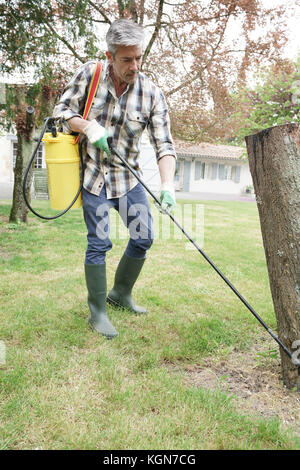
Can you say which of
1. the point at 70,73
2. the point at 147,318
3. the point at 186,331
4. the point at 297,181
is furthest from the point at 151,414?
the point at 70,73

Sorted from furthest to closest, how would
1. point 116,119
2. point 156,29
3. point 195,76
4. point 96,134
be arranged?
point 195,76, point 156,29, point 116,119, point 96,134

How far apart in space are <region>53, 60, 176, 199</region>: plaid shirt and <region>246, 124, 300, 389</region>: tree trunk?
0.76 meters

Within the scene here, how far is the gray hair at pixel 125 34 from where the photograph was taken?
204 centimetres

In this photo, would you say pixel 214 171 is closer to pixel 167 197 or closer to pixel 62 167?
pixel 167 197

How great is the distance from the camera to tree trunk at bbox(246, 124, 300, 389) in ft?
5.94

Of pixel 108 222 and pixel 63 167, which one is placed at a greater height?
pixel 63 167

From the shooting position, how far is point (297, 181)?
1819 mm

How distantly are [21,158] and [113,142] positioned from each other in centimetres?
442

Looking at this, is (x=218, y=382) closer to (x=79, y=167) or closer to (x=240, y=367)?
(x=240, y=367)

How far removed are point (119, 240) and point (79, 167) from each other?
11.1ft

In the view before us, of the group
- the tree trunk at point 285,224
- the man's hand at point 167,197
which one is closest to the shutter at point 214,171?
the man's hand at point 167,197

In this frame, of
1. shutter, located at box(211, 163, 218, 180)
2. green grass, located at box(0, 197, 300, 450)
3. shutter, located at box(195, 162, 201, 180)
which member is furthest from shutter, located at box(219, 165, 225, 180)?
green grass, located at box(0, 197, 300, 450)

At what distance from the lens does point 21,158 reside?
20.6 feet

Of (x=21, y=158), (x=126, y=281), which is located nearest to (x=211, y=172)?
(x=21, y=158)
